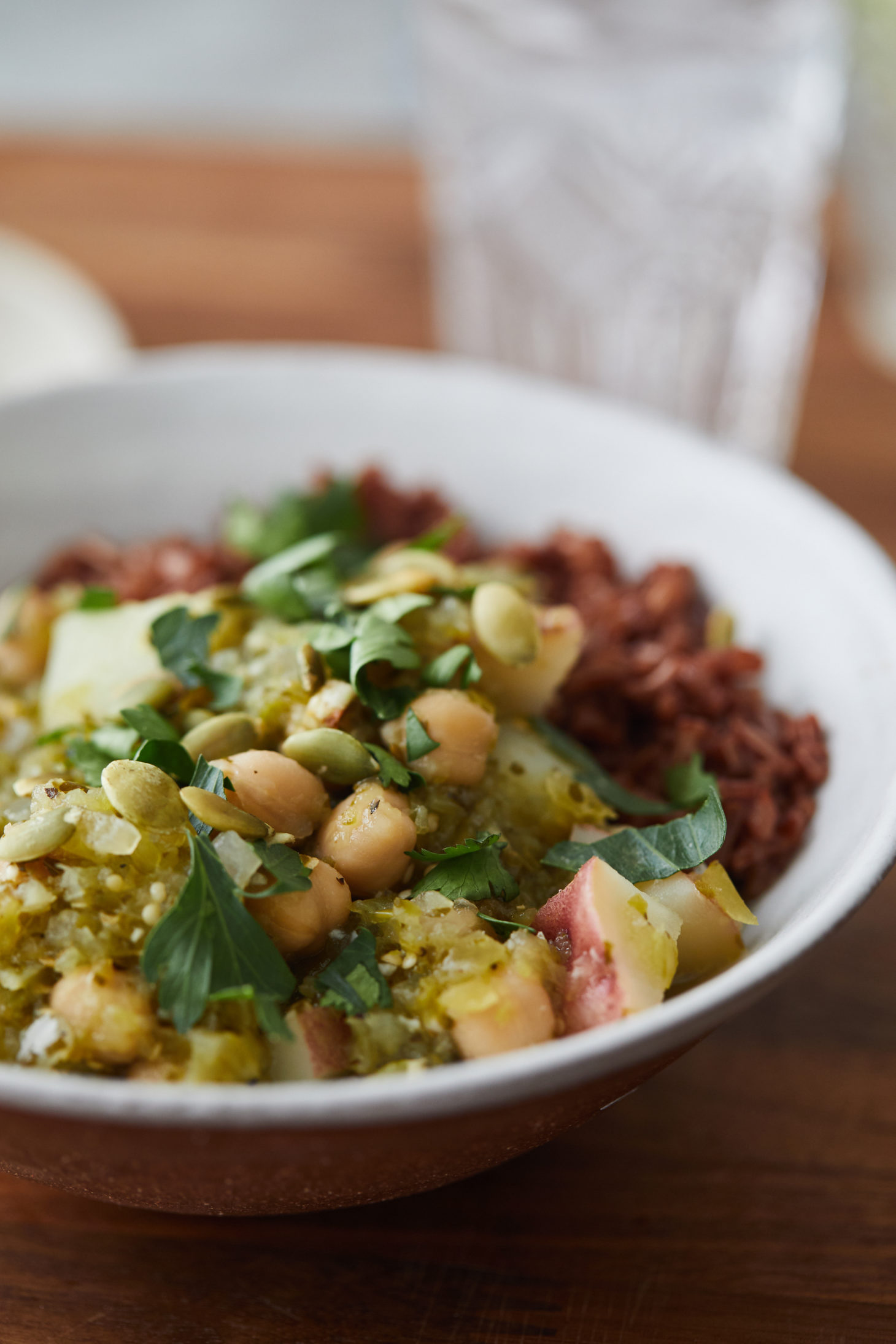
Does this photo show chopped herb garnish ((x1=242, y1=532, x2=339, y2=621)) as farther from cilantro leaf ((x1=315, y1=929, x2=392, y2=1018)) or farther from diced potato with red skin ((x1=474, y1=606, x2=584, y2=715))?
cilantro leaf ((x1=315, y1=929, x2=392, y2=1018))

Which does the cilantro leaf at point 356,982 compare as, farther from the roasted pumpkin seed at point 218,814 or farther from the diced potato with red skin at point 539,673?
the diced potato with red skin at point 539,673

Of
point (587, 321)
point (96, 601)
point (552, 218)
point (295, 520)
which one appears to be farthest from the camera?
point (587, 321)

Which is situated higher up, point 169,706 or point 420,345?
point 169,706

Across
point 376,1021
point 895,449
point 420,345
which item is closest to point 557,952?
point 376,1021

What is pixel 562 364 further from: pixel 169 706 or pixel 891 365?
pixel 169 706

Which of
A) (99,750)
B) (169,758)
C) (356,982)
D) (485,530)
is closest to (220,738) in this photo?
(169,758)

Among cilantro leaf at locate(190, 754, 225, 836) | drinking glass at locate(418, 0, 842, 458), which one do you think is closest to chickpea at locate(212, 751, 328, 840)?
cilantro leaf at locate(190, 754, 225, 836)

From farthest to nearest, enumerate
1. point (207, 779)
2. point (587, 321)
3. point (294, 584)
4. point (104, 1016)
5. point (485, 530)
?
1. point (587, 321)
2. point (485, 530)
3. point (294, 584)
4. point (207, 779)
5. point (104, 1016)

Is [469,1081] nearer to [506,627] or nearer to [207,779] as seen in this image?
[207,779]
